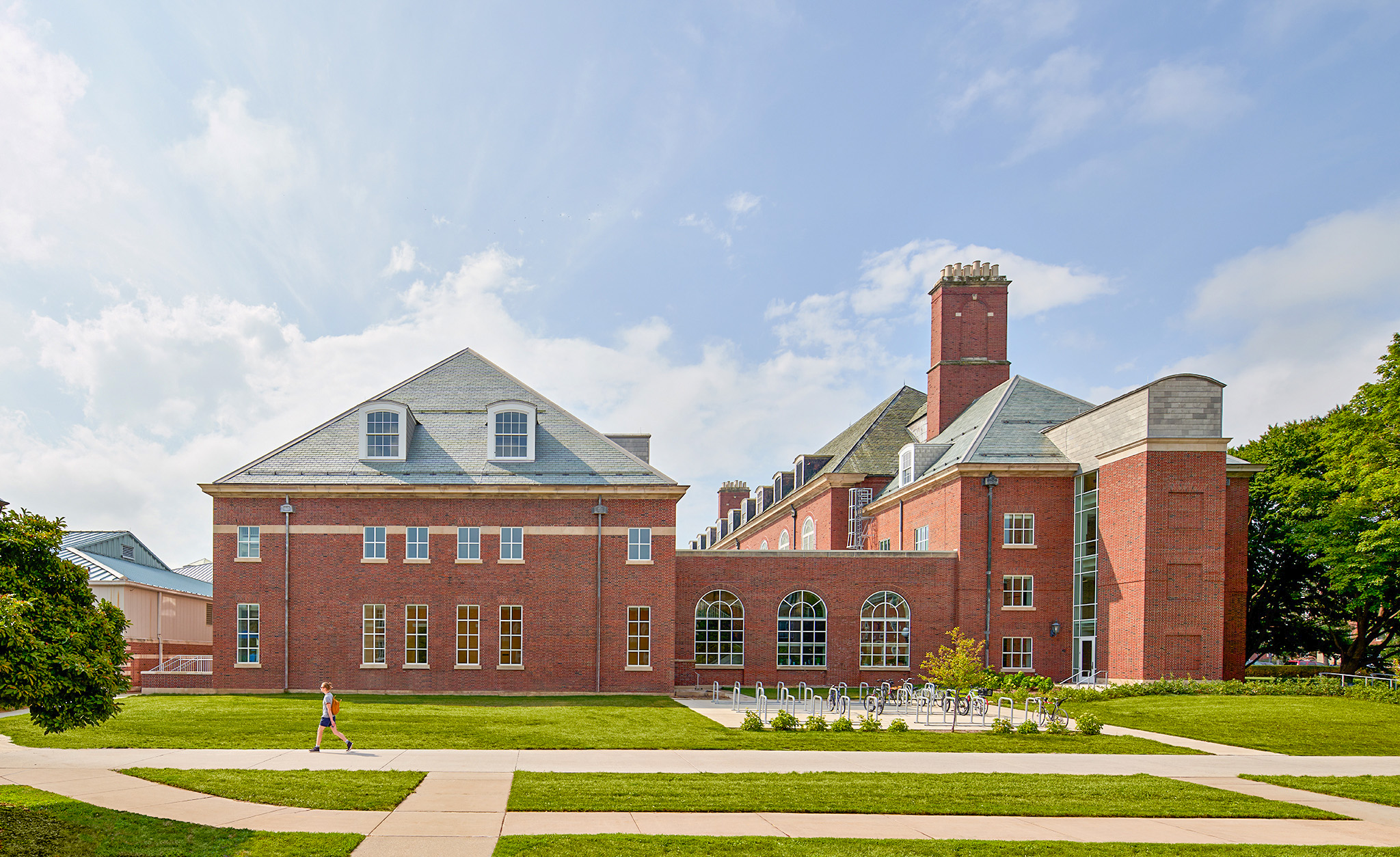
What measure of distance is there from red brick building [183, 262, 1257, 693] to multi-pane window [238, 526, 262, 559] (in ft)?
0.25

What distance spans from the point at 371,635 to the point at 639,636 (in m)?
9.24

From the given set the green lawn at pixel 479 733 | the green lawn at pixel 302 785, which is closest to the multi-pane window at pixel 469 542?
the green lawn at pixel 479 733

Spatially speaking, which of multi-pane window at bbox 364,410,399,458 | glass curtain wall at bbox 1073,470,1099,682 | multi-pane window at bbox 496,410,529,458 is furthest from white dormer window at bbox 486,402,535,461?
glass curtain wall at bbox 1073,470,1099,682

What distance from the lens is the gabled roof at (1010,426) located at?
33938 millimetres

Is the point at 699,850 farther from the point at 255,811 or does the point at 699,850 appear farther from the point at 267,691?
the point at 267,691

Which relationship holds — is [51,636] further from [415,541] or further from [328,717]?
[415,541]

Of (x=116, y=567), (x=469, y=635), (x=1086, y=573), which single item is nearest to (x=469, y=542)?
(x=469, y=635)

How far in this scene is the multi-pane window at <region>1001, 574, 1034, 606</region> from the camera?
109 feet

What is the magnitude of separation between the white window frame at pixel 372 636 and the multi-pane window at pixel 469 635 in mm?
2496

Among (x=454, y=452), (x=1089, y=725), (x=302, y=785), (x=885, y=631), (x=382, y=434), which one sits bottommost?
(x=885, y=631)

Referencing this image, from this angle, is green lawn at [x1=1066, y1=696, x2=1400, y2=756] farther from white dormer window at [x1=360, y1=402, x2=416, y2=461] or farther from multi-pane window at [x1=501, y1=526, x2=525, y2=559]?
white dormer window at [x1=360, y1=402, x2=416, y2=461]

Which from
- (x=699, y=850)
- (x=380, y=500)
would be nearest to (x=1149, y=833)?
(x=699, y=850)

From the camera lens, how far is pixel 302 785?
42.3ft

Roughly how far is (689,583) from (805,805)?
2117cm
